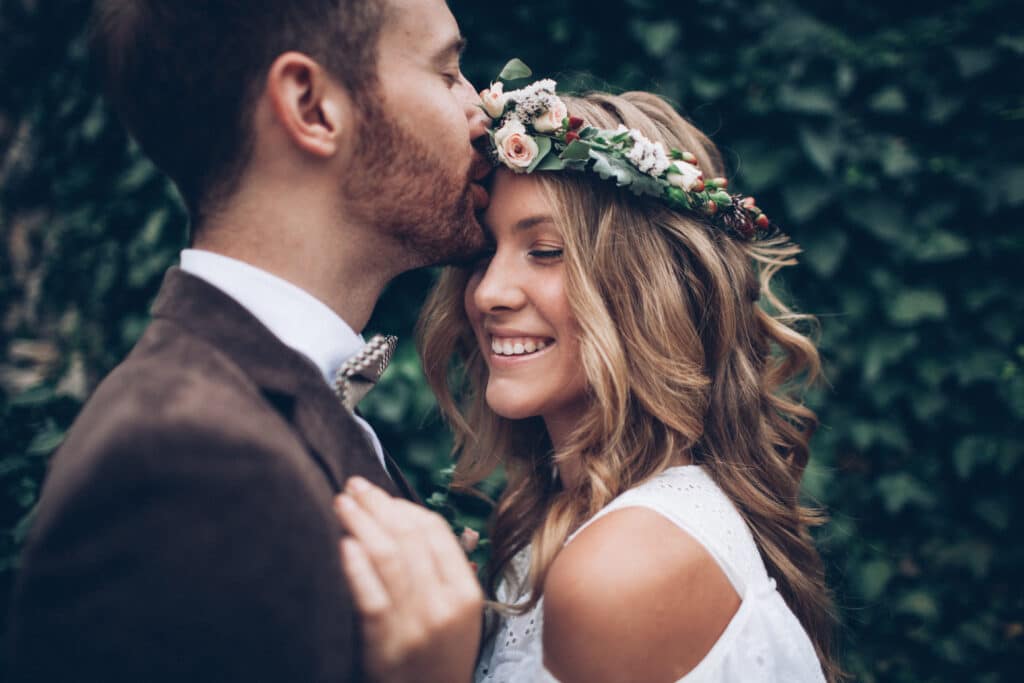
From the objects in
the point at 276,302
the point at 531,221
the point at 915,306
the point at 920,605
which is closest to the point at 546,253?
the point at 531,221

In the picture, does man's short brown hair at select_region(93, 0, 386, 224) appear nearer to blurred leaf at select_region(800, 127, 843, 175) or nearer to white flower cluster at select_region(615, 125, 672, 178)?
white flower cluster at select_region(615, 125, 672, 178)

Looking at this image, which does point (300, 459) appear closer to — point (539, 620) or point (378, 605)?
point (378, 605)

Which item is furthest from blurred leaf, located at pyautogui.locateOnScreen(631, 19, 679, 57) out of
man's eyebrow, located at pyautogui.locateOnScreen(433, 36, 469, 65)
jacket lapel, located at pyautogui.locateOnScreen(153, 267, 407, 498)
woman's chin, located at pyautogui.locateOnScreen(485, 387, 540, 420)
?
jacket lapel, located at pyautogui.locateOnScreen(153, 267, 407, 498)

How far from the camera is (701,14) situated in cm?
320

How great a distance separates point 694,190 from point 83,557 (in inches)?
71.0

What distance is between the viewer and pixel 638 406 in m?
2.18

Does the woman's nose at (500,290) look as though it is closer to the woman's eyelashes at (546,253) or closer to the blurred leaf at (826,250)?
the woman's eyelashes at (546,253)

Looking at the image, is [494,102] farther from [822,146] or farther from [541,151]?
[822,146]

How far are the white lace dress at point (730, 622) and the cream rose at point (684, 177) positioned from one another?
0.86 m

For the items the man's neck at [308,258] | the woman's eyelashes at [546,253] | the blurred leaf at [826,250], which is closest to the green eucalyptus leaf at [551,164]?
the woman's eyelashes at [546,253]

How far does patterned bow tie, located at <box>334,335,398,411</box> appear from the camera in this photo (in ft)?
5.34

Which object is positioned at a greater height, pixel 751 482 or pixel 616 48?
pixel 616 48

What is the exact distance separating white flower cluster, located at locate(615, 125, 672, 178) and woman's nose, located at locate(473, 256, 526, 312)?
0.49 meters

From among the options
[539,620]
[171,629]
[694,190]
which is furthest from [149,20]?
[539,620]
